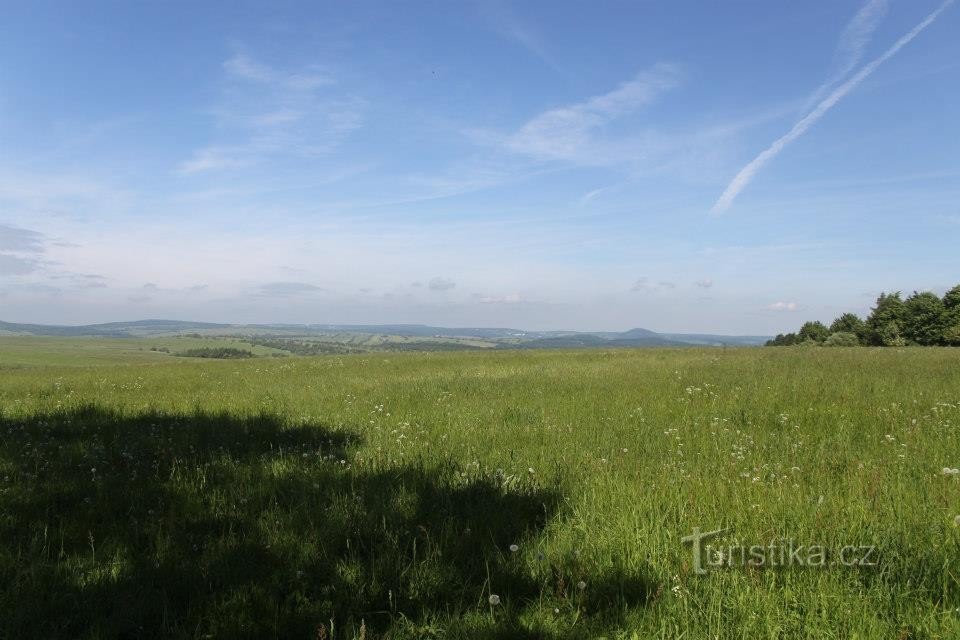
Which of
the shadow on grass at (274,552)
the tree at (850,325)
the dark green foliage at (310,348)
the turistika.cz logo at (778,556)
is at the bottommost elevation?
the dark green foliage at (310,348)

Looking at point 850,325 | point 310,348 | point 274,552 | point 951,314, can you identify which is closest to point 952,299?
point 951,314

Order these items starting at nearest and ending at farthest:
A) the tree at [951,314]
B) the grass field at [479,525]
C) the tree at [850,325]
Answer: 1. the grass field at [479,525]
2. the tree at [951,314]
3. the tree at [850,325]

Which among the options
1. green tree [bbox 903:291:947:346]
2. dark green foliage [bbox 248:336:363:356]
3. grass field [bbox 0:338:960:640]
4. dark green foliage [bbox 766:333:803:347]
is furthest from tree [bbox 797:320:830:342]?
dark green foliage [bbox 248:336:363:356]

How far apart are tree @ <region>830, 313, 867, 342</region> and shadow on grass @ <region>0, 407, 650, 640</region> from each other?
68.4m

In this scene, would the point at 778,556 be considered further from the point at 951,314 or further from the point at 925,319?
the point at 925,319

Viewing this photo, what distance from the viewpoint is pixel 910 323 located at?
51.6 m

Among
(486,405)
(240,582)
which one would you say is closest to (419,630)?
(240,582)

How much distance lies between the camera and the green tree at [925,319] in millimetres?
48812

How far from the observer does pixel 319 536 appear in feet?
12.5

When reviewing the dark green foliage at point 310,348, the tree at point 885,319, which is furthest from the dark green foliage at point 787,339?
the dark green foliage at point 310,348

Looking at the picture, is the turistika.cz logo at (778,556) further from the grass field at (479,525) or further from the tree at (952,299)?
the tree at (952,299)

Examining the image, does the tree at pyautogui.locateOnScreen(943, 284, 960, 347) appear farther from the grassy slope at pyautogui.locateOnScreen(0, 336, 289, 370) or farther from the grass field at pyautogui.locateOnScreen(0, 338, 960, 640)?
the grassy slope at pyautogui.locateOnScreen(0, 336, 289, 370)

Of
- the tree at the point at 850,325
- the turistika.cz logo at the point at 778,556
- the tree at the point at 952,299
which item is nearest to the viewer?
the turistika.cz logo at the point at 778,556

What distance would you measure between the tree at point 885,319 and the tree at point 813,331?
9190mm
